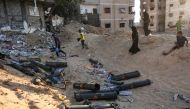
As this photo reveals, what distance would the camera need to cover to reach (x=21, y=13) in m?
27.8

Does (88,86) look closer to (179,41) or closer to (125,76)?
(125,76)

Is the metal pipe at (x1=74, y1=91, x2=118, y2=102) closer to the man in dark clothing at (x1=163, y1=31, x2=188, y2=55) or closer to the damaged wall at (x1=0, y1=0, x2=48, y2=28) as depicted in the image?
the man in dark clothing at (x1=163, y1=31, x2=188, y2=55)

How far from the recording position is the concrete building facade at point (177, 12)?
171 ft

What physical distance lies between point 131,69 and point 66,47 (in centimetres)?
759

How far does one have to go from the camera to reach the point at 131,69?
18.0 metres

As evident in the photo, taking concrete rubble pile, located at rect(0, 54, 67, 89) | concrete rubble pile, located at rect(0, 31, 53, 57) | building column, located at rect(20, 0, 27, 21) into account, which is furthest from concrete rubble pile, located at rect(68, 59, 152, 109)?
building column, located at rect(20, 0, 27, 21)

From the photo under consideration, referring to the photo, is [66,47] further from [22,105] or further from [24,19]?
[22,105]

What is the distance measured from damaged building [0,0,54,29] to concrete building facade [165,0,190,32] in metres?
26.6

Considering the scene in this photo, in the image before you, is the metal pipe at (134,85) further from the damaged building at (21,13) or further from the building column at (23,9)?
the building column at (23,9)

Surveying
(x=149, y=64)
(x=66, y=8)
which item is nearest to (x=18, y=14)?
(x=66, y=8)

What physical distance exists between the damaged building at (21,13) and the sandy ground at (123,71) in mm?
4606

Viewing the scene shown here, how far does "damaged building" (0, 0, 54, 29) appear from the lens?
26.3 metres

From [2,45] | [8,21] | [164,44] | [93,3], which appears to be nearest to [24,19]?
[8,21]

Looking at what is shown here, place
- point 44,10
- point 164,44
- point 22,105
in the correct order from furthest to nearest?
point 44,10 → point 164,44 → point 22,105
